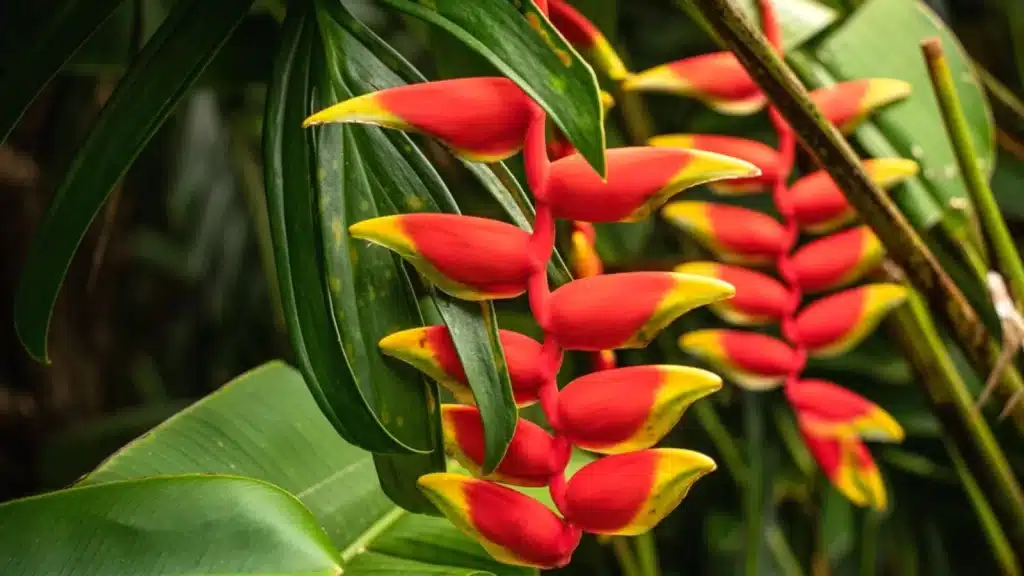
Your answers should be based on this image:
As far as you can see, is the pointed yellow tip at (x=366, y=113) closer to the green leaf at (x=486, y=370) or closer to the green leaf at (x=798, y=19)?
the green leaf at (x=486, y=370)

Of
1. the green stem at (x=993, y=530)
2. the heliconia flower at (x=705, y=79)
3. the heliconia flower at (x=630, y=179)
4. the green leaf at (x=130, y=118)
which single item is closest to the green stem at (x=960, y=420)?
the green stem at (x=993, y=530)

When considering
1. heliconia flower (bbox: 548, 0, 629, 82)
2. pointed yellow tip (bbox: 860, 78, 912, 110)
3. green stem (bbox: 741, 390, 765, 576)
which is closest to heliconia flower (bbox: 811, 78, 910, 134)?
pointed yellow tip (bbox: 860, 78, 912, 110)

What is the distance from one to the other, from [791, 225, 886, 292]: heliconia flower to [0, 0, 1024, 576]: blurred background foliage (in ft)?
0.55

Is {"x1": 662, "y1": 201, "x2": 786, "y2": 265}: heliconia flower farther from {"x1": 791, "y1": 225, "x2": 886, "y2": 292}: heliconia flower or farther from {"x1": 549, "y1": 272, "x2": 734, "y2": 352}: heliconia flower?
{"x1": 549, "y1": 272, "x2": 734, "y2": 352}: heliconia flower

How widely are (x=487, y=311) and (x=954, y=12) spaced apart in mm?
977

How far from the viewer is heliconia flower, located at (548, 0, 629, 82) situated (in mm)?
388

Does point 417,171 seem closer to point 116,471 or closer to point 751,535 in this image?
point 116,471

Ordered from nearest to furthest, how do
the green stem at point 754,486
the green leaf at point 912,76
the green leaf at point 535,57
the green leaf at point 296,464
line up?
the green leaf at point 535,57, the green leaf at point 296,464, the green leaf at point 912,76, the green stem at point 754,486

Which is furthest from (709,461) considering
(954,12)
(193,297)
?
(193,297)

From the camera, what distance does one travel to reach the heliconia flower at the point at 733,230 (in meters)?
0.41

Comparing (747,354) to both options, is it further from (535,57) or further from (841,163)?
(535,57)

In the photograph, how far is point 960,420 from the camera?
455 mm

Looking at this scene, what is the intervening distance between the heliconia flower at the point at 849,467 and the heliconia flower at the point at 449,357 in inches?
8.0

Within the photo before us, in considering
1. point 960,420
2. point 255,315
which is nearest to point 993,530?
point 960,420
